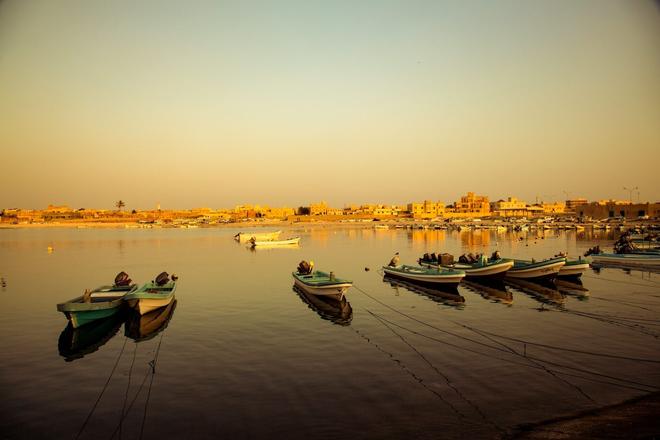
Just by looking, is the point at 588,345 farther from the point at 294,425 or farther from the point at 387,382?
the point at 294,425

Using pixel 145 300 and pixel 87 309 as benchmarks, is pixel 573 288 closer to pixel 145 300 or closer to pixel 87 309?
pixel 145 300

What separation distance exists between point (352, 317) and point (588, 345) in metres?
10.7

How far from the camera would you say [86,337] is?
2048 cm

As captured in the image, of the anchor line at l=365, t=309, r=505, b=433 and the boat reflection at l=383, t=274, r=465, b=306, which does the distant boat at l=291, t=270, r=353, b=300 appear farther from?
the boat reflection at l=383, t=274, r=465, b=306

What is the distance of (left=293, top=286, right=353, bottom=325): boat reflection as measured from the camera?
23.6 meters

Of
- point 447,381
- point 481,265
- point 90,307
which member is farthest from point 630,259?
point 90,307

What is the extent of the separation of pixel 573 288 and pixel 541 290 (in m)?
2.64

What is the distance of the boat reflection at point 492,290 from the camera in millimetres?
28609

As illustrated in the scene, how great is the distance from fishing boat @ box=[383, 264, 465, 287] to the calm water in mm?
1205

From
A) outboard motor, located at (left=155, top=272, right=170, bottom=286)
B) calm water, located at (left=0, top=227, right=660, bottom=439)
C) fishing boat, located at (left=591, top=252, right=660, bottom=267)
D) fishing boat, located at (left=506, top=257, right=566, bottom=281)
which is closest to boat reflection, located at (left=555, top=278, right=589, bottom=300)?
calm water, located at (left=0, top=227, right=660, bottom=439)

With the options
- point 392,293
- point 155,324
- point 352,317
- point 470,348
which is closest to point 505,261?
point 392,293

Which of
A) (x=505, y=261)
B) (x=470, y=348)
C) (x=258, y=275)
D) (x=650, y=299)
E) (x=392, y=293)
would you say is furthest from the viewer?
(x=258, y=275)

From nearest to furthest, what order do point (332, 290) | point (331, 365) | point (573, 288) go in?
point (331, 365), point (332, 290), point (573, 288)

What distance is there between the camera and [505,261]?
33531 mm
